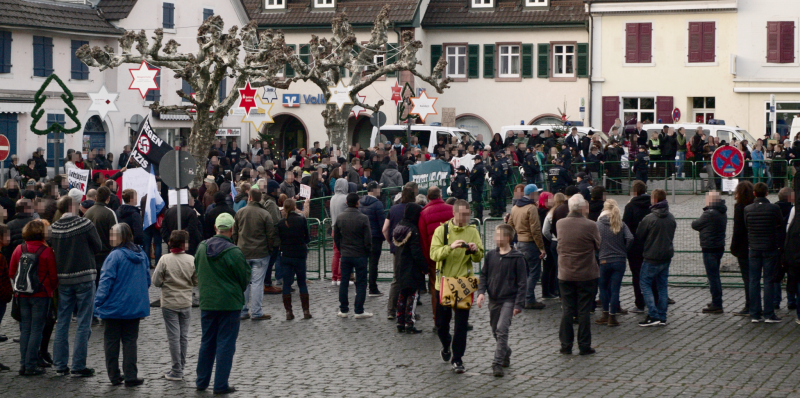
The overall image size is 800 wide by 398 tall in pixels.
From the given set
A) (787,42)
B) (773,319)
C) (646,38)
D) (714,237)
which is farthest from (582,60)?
(773,319)

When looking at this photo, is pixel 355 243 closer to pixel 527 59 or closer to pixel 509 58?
pixel 527 59

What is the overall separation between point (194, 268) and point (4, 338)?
12.0ft

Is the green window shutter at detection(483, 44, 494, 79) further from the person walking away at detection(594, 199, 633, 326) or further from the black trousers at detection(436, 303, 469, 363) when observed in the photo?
the black trousers at detection(436, 303, 469, 363)

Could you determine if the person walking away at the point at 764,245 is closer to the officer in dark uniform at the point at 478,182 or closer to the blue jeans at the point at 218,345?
the blue jeans at the point at 218,345

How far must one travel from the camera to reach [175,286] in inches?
416

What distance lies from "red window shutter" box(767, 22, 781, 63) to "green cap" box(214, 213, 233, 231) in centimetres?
3825

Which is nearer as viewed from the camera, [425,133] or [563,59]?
[425,133]

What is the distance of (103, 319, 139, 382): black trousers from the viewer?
1024cm

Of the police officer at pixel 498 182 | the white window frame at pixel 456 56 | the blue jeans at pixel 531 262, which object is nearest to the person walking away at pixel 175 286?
the blue jeans at pixel 531 262

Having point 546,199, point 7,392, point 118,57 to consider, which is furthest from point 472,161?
point 7,392

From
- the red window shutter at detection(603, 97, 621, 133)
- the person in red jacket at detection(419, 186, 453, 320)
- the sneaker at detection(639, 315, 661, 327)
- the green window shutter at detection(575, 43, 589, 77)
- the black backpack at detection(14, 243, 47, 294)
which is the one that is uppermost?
the green window shutter at detection(575, 43, 589, 77)

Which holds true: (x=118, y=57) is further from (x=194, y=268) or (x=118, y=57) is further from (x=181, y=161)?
(x=194, y=268)

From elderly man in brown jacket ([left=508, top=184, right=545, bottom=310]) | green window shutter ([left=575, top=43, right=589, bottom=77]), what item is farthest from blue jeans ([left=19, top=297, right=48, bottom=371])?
green window shutter ([left=575, top=43, right=589, bottom=77])

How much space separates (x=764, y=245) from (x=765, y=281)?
1.62 ft
